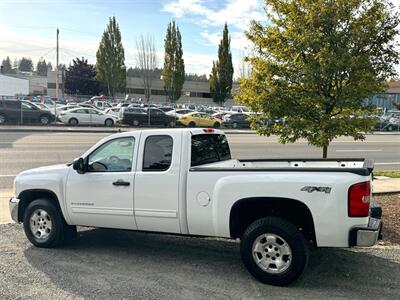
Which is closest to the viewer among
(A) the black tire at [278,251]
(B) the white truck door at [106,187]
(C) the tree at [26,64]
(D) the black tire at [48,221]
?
(A) the black tire at [278,251]

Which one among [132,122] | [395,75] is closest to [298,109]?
[395,75]

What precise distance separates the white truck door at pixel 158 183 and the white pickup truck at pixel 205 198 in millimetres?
12

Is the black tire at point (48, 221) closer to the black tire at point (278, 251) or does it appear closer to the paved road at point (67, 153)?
the black tire at point (278, 251)

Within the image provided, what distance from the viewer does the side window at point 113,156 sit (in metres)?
5.39

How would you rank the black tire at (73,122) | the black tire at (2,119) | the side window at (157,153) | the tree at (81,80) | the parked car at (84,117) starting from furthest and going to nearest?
the tree at (81,80)
the black tire at (73,122)
the parked car at (84,117)
the black tire at (2,119)
the side window at (157,153)

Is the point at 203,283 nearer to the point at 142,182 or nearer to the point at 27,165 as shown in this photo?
the point at 142,182

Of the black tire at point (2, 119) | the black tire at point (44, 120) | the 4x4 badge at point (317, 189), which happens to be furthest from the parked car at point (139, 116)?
the 4x4 badge at point (317, 189)

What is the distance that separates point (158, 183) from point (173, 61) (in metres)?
61.1

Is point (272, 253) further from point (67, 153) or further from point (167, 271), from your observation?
point (67, 153)

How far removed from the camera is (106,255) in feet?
18.0

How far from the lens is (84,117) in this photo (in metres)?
32.7

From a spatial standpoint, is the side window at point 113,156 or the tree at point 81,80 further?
the tree at point 81,80

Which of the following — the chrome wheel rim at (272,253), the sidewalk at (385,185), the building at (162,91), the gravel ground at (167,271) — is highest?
the building at (162,91)

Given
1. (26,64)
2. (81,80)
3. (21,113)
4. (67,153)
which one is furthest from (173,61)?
(26,64)
